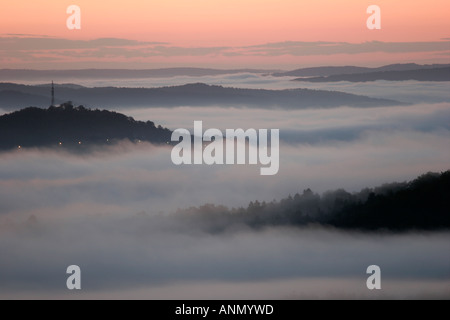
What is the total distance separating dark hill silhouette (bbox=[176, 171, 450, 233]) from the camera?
259 ft

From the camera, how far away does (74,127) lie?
392 ft

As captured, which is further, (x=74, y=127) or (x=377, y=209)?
(x=74, y=127)

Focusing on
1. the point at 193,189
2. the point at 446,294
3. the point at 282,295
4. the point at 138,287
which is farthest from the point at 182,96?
the point at 446,294

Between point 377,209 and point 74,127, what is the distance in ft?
200

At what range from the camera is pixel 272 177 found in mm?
129125

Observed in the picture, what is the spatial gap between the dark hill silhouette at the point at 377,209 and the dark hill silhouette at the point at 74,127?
31959mm

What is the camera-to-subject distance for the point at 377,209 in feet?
264

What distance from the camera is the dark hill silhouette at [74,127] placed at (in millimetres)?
118562

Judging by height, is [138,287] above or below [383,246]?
below

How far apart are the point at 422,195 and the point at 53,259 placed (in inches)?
1929

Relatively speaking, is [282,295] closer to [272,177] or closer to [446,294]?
[446,294]

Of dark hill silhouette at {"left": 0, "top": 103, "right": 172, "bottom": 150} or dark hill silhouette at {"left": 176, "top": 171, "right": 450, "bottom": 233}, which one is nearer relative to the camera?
dark hill silhouette at {"left": 176, "top": 171, "right": 450, "bottom": 233}

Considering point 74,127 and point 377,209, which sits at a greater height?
point 74,127

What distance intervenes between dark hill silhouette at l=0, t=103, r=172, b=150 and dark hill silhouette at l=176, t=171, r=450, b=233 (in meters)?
32.0
